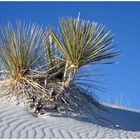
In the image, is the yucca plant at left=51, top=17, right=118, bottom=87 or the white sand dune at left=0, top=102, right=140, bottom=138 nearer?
the white sand dune at left=0, top=102, right=140, bottom=138

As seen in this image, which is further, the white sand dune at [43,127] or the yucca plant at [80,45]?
the yucca plant at [80,45]

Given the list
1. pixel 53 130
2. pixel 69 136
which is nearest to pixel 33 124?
pixel 53 130

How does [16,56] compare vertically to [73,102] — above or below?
above

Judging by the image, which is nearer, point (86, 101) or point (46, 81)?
point (46, 81)

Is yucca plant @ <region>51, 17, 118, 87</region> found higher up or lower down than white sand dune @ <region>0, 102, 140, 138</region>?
higher up

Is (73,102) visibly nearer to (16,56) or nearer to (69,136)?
(16,56)

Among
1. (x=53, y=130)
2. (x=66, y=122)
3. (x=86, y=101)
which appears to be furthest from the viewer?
(x=86, y=101)

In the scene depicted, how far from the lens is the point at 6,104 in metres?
8.37

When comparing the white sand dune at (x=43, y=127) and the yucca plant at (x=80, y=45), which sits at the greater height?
the yucca plant at (x=80, y=45)

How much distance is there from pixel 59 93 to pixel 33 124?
2.15 metres

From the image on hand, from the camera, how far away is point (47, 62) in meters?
9.24

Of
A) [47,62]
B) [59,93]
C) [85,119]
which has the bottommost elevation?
[85,119]

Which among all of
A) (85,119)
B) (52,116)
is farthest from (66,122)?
(85,119)

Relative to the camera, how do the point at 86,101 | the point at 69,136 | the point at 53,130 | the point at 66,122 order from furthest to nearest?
1. the point at 86,101
2. the point at 66,122
3. the point at 53,130
4. the point at 69,136
